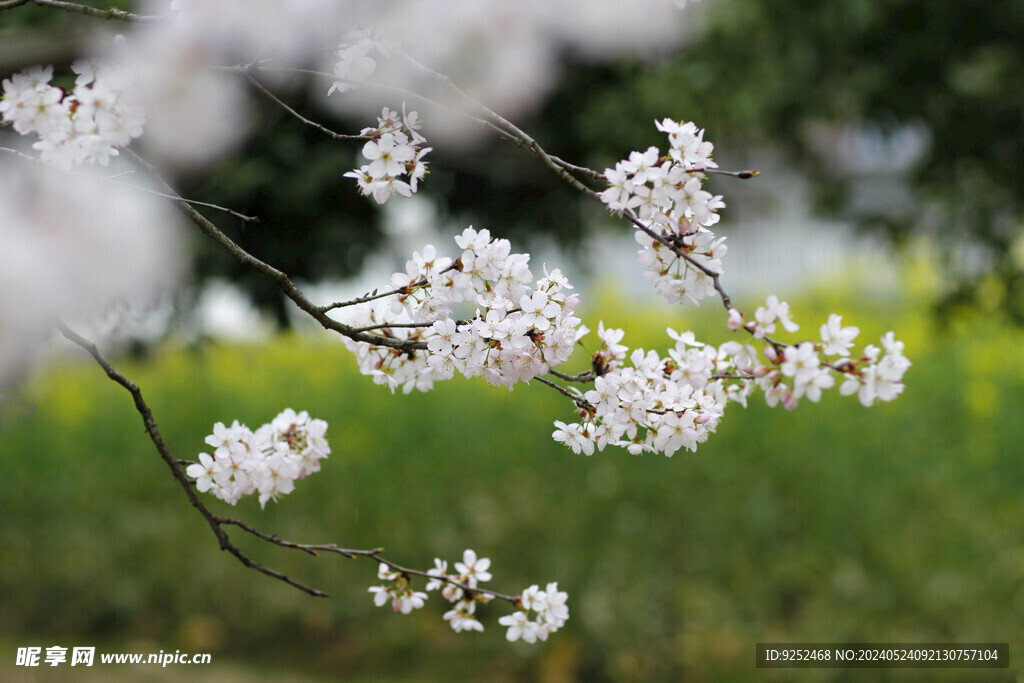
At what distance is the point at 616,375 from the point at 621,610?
2.66 meters

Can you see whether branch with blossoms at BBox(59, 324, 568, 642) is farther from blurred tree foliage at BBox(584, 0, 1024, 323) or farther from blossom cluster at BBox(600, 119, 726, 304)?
blurred tree foliage at BBox(584, 0, 1024, 323)

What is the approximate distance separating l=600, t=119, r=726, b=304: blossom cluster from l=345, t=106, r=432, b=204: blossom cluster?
0.30m

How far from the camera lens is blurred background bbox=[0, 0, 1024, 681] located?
3.80 m

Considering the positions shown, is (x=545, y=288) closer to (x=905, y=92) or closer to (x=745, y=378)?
(x=745, y=378)

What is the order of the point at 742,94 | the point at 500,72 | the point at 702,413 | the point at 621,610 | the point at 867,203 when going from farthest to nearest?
the point at 867,203 → the point at 742,94 → the point at 621,610 → the point at 500,72 → the point at 702,413

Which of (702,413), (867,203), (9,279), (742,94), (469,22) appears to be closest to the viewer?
(9,279)

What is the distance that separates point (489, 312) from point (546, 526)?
2982mm

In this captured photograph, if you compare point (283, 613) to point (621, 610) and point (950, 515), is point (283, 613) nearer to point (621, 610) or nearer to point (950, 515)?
point (621, 610)

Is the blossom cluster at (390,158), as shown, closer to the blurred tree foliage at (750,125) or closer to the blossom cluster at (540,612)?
the blossom cluster at (540,612)

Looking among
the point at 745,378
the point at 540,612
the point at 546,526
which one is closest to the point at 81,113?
the point at 745,378

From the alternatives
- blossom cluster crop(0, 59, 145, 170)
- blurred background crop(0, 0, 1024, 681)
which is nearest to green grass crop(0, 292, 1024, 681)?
blurred background crop(0, 0, 1024, 681)

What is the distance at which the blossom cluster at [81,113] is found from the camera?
4.08ft

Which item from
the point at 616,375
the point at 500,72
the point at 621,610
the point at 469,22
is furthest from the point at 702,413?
the point at 621,610

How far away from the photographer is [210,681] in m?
3.87
